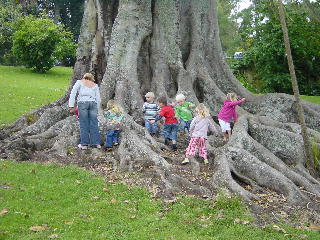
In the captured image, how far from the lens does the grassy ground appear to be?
21.5 ft

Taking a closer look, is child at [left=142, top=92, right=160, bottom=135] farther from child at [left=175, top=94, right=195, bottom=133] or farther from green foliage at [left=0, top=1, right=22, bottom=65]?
green foliage at [left=0, top=1, right=22, bottom=65]

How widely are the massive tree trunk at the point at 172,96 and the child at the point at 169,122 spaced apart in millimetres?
405

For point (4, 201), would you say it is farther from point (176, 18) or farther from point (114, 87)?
point (176, 18)

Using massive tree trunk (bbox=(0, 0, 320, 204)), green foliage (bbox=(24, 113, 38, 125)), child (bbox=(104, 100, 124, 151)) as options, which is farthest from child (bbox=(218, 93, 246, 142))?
green foliage (bbox=(24, 113, 38, 125))

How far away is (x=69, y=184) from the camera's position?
8.58 metres

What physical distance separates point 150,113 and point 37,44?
75.1 ft

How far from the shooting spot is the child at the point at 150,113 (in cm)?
1119

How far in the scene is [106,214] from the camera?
720 centimetres

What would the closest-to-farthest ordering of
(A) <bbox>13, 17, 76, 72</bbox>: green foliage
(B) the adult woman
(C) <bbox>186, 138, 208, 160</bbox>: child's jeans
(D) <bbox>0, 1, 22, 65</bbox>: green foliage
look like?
(C) <bbox>186, 138, 208, 160</bbox>: child's jeans
(B) the adult woman
(A) <bbox>13, 17, 76, 72</bbox>: green foliage
(D) <bbox>0, 1, 22, 65</bbox>: green foliage

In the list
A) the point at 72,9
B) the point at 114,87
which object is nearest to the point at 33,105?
A: the point at 114,87

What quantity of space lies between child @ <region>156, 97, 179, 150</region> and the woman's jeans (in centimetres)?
159

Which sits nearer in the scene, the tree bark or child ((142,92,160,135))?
the tree bark

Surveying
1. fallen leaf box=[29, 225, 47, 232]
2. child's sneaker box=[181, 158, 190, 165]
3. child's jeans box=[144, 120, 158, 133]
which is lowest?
fallen leaf box=[29, 225, 47, 232]

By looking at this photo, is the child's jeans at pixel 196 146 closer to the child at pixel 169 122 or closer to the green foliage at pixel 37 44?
the child at pixel 169 122
